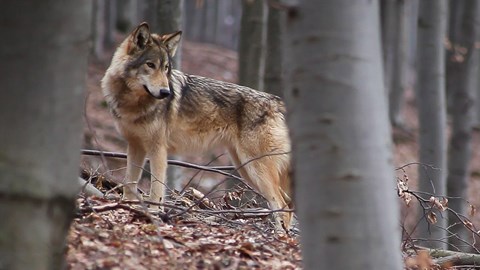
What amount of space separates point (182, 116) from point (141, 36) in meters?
1.13

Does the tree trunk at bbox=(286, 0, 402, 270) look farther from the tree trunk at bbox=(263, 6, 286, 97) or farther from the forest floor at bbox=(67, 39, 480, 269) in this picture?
the tree trunk at bbox=(263, 6, 286, 97)

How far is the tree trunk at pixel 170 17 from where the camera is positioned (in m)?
11.5

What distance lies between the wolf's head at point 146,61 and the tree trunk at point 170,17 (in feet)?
6.58

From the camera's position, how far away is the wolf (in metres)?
9.41

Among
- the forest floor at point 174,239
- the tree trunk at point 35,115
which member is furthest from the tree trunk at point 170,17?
the tree trunk at point 35,115

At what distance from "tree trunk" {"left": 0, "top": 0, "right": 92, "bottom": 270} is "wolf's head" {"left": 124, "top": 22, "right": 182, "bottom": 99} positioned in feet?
16.8

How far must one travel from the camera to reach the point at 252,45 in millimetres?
13906

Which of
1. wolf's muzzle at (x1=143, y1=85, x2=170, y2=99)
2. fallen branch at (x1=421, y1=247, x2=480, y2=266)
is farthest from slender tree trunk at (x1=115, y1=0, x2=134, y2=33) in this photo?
fallen branch at (x1=421, y1=247, x2=480, y2=266)

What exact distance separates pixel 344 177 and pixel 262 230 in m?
3.49

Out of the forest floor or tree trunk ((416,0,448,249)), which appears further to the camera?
tree trunk ((416,0,448,249))

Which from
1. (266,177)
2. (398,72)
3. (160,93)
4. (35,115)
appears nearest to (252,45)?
(266,177)

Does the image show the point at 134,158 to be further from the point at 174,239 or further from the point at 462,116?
the point at 462,116

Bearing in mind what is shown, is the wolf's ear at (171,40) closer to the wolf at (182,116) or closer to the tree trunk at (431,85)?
the wolf at (182,116)

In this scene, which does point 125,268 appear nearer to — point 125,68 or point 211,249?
point 211,249
